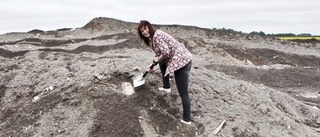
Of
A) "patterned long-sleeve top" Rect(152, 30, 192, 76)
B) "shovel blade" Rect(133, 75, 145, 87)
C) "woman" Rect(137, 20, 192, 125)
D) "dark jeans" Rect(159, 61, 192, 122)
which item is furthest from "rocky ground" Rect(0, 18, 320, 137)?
"patterned long-sleeve top" Rect(152, 30, 192, 76)

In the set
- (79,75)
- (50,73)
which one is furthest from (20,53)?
(79,75)

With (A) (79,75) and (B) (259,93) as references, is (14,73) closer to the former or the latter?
(A) (79,75)

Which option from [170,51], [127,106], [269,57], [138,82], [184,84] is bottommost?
[269,57]

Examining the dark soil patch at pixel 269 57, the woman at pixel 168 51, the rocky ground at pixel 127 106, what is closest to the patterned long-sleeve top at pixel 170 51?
the woman at pixel 168 51

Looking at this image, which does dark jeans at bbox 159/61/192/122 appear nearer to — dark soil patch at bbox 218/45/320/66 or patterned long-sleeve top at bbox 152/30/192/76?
patterned long-sleeve top at bbox 152/30/192/76

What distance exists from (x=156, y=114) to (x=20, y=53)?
396 inches

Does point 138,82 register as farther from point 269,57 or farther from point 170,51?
point 269,57

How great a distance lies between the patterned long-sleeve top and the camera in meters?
5.82

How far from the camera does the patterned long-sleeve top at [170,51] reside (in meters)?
5.82

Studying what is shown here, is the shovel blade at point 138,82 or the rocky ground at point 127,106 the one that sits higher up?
the shovel blade at point 138,82

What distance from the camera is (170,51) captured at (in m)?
5.89

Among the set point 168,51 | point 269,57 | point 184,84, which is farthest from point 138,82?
point 269,57

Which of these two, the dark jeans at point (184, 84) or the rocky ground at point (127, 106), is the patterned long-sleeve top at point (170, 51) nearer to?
the dark jeans at point (184, 84)

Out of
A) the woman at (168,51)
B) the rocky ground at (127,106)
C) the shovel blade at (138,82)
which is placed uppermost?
the woman at (168,51)
